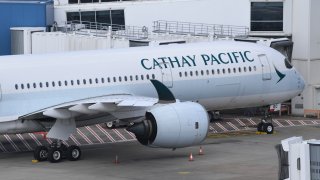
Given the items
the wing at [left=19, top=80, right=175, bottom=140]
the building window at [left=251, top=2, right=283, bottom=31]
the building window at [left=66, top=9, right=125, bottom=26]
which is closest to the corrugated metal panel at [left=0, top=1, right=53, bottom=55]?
the building window at [left=66, top=9, right=125, bottom=26]

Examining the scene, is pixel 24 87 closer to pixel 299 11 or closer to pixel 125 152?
pixel 125 152

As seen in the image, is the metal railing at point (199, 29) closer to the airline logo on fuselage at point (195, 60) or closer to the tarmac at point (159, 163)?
the airline logo on fuselage at point (195, 60)

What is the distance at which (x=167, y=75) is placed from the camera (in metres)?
40.5

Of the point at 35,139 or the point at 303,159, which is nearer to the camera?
the point at 303,159

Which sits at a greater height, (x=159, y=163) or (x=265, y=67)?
(x=265, y=67)

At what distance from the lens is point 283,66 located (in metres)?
44.6

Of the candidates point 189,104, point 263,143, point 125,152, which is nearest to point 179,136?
point 189,104

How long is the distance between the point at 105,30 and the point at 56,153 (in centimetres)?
2891

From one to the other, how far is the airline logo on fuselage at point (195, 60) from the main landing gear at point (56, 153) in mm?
5308

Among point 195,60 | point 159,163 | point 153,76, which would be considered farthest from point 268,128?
point 159,163

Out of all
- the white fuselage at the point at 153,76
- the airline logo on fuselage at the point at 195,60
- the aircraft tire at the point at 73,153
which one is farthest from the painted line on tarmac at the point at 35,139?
the airline logo on fuselage at the point at 195,60

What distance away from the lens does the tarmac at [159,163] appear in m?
33.7

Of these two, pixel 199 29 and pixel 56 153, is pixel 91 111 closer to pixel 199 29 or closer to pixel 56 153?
pixel 56 153

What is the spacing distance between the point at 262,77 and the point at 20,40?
2492 cm
